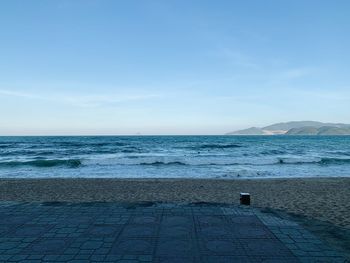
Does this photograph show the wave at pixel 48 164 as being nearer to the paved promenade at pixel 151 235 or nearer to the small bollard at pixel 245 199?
the paved promenade at pixel 151 235

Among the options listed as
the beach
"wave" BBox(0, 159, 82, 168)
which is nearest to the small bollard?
the beach

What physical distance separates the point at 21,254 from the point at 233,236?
3211mm

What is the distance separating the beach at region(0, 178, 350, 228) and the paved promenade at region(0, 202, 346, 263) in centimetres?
266

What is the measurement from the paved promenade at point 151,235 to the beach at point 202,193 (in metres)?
2.66

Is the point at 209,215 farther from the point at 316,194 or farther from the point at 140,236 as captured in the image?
the point at 316,194

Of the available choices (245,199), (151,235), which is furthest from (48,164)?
(151,235)

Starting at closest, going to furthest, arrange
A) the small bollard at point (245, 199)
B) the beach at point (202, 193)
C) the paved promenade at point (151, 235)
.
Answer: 1. the paved promenade at point (151, 235)
2. the small bollard at point (245, 199)
3. the beach at point (202, 193)

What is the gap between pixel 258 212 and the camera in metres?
6.71

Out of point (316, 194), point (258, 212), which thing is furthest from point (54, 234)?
point (316, 194)

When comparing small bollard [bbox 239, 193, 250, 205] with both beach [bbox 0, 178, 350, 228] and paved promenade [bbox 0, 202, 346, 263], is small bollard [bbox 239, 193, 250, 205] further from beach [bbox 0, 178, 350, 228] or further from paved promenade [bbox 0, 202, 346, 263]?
beach [bbox 0, 178, 350, 228]

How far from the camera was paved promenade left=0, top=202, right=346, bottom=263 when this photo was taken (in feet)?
13.9

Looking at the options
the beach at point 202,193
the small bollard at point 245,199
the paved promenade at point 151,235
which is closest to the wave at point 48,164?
the beach at point 202,193

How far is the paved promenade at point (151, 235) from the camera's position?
4223mm

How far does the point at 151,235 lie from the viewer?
201 inches
